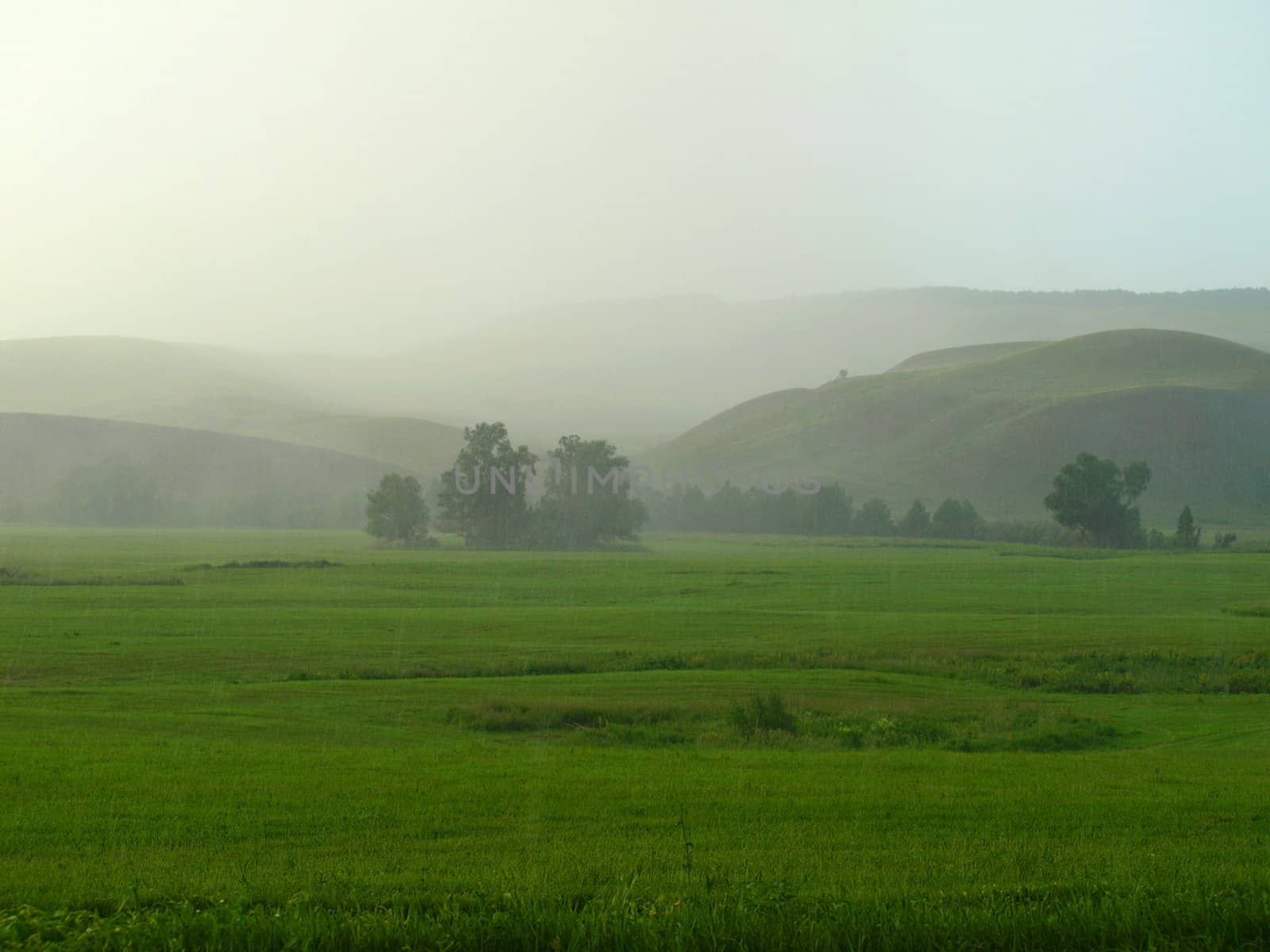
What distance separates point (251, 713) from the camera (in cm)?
2348

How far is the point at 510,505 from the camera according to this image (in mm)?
125562

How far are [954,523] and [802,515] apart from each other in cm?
2359

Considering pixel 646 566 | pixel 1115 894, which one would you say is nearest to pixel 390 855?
pixel 1115 894

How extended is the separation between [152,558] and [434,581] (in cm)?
3078

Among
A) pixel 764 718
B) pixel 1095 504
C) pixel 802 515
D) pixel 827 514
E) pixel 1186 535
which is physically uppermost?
pixel 1095 504

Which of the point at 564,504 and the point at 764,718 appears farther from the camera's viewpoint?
the point at 564,504

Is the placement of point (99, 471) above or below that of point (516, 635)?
above

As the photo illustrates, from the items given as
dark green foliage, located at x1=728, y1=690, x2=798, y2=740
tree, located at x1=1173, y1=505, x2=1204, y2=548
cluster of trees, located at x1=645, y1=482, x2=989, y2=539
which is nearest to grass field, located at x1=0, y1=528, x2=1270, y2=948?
dark green foliage, located at x1=728, y1=690, x2=798, y2=740

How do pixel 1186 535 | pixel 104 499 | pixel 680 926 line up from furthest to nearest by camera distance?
1. pixel 104 499
2. pixel 1186 535
3. pixel 680 926

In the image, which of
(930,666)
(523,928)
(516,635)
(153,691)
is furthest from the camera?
(516,635)

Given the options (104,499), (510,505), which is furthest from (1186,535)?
(104,499)

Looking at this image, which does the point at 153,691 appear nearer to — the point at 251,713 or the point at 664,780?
the point at 251,713

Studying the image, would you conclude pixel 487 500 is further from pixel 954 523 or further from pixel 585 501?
pixel 954 523

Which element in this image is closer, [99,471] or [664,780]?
[664,780]
